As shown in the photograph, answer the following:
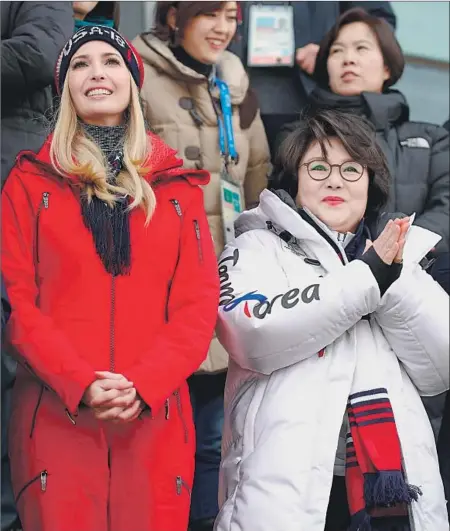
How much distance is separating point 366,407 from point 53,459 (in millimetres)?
649

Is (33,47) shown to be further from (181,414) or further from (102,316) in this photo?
(181,414)

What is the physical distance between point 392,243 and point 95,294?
62 cm

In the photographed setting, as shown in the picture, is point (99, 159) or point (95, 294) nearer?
point (95, 294)

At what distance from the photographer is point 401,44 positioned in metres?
3.40

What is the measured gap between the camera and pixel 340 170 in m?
2.42

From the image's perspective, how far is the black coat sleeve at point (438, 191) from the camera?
278 centimetres

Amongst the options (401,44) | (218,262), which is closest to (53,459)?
(218,262)

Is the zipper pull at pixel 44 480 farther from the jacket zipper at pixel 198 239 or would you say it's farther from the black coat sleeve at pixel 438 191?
the black coat sleeve at pixel 438 191

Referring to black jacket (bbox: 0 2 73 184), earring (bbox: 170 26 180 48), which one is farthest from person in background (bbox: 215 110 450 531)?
earring (bbox: 170 26 180 48)

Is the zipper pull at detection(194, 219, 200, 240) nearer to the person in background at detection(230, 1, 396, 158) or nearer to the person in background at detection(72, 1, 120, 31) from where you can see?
the person in background at detection(72, 1, 120, 31)

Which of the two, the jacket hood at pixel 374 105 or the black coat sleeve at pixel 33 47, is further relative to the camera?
the jacket hood at pixel 374 105

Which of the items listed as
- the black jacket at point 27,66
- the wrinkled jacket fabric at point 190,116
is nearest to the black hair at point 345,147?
the wrinkled jacket fabric at point 190,116

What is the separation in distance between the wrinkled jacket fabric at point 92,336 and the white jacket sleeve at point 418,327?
378 millimetres

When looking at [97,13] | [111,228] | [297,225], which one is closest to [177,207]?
[111,228]
